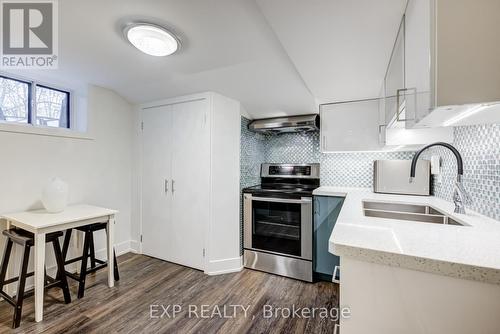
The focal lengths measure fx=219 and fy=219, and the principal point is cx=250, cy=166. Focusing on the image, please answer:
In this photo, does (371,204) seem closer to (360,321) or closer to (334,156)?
(334,156)

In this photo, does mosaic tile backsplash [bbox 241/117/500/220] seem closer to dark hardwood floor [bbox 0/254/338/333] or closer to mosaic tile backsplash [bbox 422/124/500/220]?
mosaic tile backsplash [bbox 422/124/500/220]

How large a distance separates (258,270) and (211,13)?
2533 mm

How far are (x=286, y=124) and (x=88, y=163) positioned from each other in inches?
95.8

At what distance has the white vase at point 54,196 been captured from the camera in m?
1.98

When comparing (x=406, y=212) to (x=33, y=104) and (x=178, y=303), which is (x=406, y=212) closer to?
(x=178, y=303)

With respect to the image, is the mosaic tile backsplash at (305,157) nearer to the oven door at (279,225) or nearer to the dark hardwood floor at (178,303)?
the oven door at (279,225)

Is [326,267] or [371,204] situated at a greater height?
[371,204]

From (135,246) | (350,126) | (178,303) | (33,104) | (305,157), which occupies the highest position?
(33,104)

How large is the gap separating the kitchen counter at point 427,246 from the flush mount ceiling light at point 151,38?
166 cm

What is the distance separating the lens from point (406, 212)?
1.82m

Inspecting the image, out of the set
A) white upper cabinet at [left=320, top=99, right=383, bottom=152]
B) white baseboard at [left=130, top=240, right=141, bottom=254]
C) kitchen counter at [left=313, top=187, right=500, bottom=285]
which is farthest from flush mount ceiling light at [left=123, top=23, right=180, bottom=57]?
white baseboard at [left=130, top=240, right=141, bottom=254]

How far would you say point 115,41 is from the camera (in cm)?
175

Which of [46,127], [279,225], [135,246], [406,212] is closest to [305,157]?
[279,225]

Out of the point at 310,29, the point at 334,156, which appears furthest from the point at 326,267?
the point at 310,29
